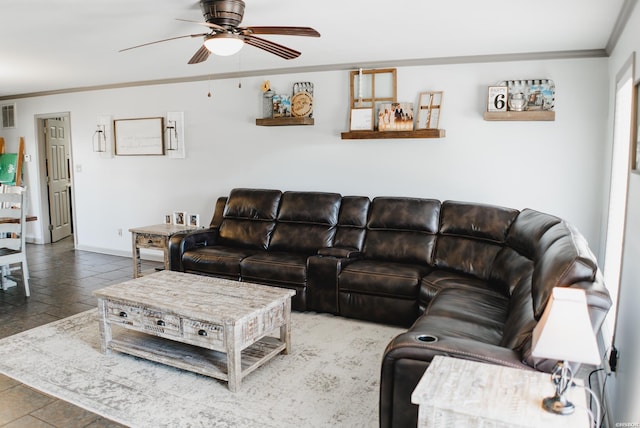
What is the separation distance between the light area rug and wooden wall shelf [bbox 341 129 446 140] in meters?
1.84

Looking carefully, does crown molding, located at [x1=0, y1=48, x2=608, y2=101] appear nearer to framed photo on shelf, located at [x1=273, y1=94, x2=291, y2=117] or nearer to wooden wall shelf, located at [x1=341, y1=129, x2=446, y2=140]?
framed photo on shelf, located at [x1=273, y1=94, x2=291, y2=117]

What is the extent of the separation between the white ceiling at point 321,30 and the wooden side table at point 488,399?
2253mm

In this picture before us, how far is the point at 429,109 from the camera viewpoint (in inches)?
177

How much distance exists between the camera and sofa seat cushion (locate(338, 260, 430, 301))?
3.77m

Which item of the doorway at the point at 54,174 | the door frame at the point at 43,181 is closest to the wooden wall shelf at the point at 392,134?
the door frame at the point at 43,181

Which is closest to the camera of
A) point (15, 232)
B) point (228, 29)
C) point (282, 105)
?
point (228, 29)

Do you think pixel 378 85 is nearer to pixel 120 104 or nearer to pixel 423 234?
pixel 423 234

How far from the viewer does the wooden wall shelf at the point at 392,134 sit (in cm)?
434

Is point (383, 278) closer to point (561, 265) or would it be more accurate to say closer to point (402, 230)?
point (402, 230)

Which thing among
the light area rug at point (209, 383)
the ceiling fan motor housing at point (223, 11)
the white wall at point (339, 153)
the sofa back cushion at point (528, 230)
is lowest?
the light area rug at point (209, 383)

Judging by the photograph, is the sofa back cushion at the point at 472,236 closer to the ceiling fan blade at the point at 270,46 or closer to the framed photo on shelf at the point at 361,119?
the framed photo on shelf at the point at 361,119

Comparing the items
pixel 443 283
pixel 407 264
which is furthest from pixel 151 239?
pixel 443 283

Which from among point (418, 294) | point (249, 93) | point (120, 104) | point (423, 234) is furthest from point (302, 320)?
point (120, 104)

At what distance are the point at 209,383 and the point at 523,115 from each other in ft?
10.8
